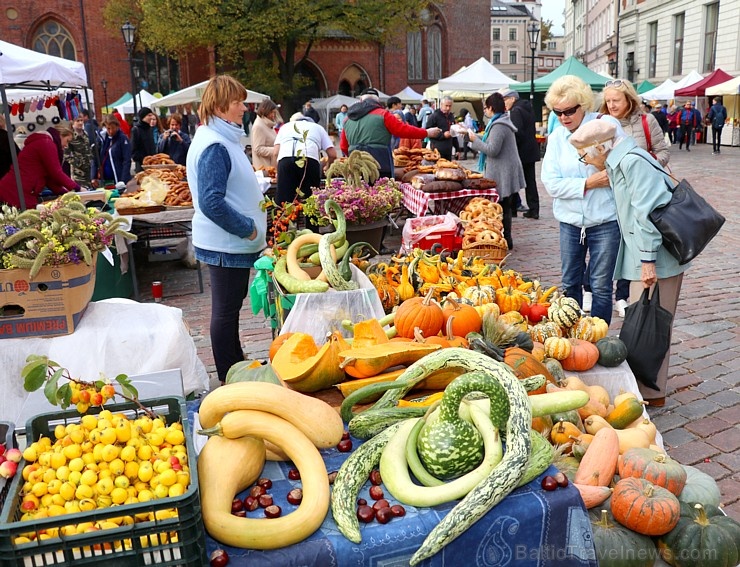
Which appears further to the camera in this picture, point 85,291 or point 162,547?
point 85,291

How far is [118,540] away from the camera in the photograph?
152cm

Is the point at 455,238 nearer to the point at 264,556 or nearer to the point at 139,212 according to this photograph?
the point at 139,212

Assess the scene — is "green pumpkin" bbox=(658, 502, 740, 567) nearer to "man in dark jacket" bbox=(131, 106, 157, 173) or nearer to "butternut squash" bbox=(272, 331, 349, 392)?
"butternut squash" bbox=(272, 331, 349, 392)

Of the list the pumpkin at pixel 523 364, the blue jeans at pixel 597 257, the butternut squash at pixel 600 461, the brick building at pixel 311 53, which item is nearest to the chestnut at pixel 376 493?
the butternut squash at pixel 600 461

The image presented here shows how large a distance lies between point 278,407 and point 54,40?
118ft

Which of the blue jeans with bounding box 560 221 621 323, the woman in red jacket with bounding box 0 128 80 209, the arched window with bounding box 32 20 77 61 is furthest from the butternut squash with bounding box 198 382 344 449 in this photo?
the arched window with bounding box 32 20 77 61

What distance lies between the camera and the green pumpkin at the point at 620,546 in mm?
2238

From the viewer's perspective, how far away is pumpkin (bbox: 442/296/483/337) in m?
3.40

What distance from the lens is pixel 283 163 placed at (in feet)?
24.8

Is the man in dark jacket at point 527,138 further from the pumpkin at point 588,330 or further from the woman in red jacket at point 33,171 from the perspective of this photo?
the pumpkin at point 588,330

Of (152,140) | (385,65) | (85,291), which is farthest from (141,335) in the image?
(385,65)

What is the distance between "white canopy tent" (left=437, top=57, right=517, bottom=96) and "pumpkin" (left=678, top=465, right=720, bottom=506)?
1645cm

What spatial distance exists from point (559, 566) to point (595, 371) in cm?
183

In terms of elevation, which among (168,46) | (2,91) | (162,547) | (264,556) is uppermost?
(168,46)
